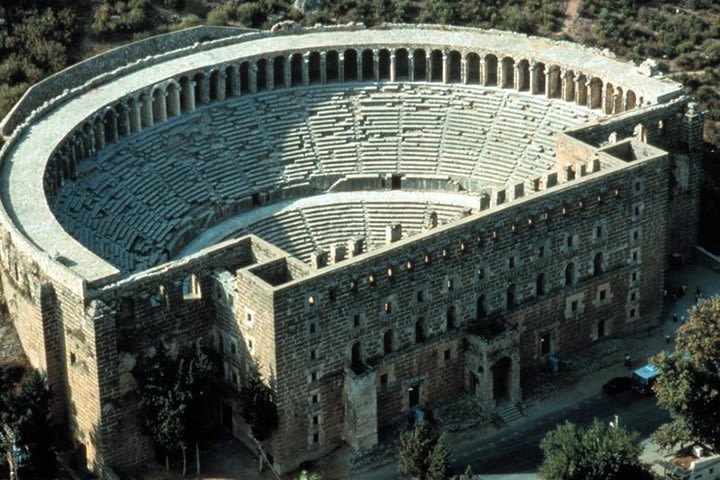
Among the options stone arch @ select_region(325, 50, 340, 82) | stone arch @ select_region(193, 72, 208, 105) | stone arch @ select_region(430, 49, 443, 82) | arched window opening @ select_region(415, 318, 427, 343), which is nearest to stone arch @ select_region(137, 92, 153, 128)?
stone arch @ select_region(193, 72, 208, 105)

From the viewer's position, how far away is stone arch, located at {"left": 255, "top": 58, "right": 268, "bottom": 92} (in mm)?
125750

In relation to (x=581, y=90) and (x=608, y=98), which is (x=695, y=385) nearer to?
(x=608, y=98)

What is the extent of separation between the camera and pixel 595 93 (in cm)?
12306

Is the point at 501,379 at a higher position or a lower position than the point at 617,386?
higher

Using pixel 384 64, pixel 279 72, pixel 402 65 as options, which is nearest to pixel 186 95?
pixel 279 72

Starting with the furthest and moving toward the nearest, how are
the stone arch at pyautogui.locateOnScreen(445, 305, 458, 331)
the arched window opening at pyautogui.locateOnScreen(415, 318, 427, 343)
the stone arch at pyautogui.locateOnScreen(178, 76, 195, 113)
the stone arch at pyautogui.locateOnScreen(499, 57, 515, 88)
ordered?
the stone arch at pyautogui.locateOnScreen(499, 57, 515, 88), the stone arch at pyautogui.locateOnScreen(178, 76, 195, 113), the stone arch at pyautogui.locateOnScreen(445, 305, 458, 331), the arched window opening at pyautogui.locateOnScreen(415, 318, 427, 343)

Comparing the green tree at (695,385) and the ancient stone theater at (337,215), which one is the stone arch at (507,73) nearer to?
the ancient stone theater at (337,215)

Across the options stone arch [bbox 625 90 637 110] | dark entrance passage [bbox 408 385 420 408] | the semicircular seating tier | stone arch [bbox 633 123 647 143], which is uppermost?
stone arch [bbox 625 90 637 110]

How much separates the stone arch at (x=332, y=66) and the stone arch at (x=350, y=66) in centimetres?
66

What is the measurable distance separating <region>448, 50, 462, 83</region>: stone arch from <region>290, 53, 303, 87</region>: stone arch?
11203 millimetres

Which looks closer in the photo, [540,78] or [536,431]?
[536,431]

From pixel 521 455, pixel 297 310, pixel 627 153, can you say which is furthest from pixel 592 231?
pixel 297 310

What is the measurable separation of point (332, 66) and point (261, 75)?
18.9 feet

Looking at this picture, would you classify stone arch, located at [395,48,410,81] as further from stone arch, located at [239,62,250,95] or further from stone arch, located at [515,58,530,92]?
stone arch, located at [239,62,250,95]
